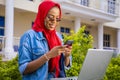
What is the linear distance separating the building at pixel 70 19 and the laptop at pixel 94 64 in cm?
897

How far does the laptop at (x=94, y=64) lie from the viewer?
8.13 ft

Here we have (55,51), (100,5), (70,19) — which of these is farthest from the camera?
(100,5)

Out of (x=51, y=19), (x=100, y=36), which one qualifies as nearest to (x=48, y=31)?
(x=51, y=19)

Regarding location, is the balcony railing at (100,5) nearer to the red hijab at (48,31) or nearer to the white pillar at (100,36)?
the white pillar at (100,36)

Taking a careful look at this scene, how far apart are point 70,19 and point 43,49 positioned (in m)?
14.2

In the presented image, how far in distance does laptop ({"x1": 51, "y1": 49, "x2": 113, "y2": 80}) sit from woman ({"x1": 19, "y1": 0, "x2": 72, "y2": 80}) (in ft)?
0.51

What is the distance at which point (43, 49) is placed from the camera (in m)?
2.45

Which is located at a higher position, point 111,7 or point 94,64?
point 111,7

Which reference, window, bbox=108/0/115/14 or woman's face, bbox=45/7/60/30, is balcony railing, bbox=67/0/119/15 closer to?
window, bbox=108/0/115/14

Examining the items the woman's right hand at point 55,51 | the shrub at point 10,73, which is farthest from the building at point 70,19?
the woman's right hand at point 55,51

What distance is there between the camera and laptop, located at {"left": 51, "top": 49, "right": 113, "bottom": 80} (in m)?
2.48

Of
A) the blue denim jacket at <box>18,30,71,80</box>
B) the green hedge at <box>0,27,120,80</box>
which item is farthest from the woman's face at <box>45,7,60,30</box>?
the green hedge at <box>0,27,120,80</box>

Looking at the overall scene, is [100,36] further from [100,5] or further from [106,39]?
[106,39]

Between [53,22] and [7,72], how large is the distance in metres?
3.49
